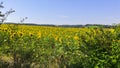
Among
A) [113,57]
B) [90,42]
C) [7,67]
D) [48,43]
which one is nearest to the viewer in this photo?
[113,57]

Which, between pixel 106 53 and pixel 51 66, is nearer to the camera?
pixel 106 53

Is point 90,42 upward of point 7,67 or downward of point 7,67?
upward

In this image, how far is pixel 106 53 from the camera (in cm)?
856

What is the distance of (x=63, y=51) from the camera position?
1071cm

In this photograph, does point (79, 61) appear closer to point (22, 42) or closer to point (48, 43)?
point (22, 42)

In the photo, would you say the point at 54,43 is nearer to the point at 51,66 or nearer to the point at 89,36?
the point at 51,66

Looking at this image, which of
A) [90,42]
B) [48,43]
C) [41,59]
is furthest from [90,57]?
[48,43]

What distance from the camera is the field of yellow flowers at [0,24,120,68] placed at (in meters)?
8.55

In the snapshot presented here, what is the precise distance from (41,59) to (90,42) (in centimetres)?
172

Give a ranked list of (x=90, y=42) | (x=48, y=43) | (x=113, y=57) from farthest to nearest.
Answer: (x=48, y=43), (x=90, y=42), (x=113, y=57)

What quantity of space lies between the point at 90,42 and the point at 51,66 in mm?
1832

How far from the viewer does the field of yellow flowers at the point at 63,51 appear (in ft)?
28.0

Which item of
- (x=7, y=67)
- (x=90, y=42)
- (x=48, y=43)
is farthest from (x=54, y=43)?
(x=90, y=42)

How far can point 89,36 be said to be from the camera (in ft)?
29.6
